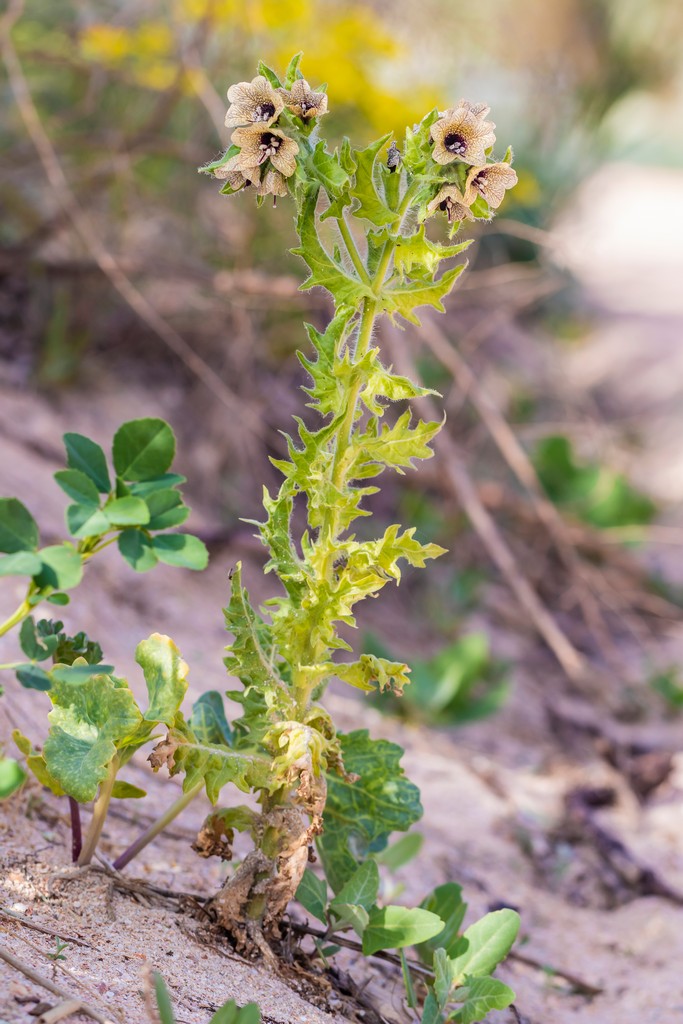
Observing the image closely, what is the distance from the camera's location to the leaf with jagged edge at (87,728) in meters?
1.12

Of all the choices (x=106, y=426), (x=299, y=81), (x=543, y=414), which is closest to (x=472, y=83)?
(x=543, y=414)

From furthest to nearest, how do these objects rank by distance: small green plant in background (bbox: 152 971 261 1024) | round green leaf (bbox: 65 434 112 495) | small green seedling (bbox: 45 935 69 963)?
round green leaf (bbox: 65 434 112 495)
small green seedling (bbox: 45 935 69 963)
small green plant in background (bbox: 152 971 261 1024)

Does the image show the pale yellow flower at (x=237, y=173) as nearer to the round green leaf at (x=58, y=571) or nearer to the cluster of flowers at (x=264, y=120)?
the cluster of flowers at (x=264, y=120)

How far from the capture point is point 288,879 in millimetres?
1195

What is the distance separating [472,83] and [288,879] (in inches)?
222

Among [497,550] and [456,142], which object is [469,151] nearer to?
[456,142]

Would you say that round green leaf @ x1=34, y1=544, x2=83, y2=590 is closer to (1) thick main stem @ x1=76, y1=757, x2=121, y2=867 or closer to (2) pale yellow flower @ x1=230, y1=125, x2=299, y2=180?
(1) thick main stem @ x1=76, y1=757, x2=121, y2=867

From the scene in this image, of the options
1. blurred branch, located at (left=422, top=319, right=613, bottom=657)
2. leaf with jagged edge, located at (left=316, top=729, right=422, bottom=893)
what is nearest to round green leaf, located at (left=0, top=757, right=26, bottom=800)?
leaf with jagged edge, located at (left=316, top=729, right=422, bottom=893)

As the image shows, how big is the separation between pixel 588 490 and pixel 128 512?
334 cm

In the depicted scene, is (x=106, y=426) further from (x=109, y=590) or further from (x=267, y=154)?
(x=267, y=154)

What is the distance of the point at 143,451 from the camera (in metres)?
1.26

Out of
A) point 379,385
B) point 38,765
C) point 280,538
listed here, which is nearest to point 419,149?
point 379,385

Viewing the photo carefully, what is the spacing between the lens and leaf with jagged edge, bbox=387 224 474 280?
109 centimetres

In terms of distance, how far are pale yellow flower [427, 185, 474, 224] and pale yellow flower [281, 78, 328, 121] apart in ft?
0.52
